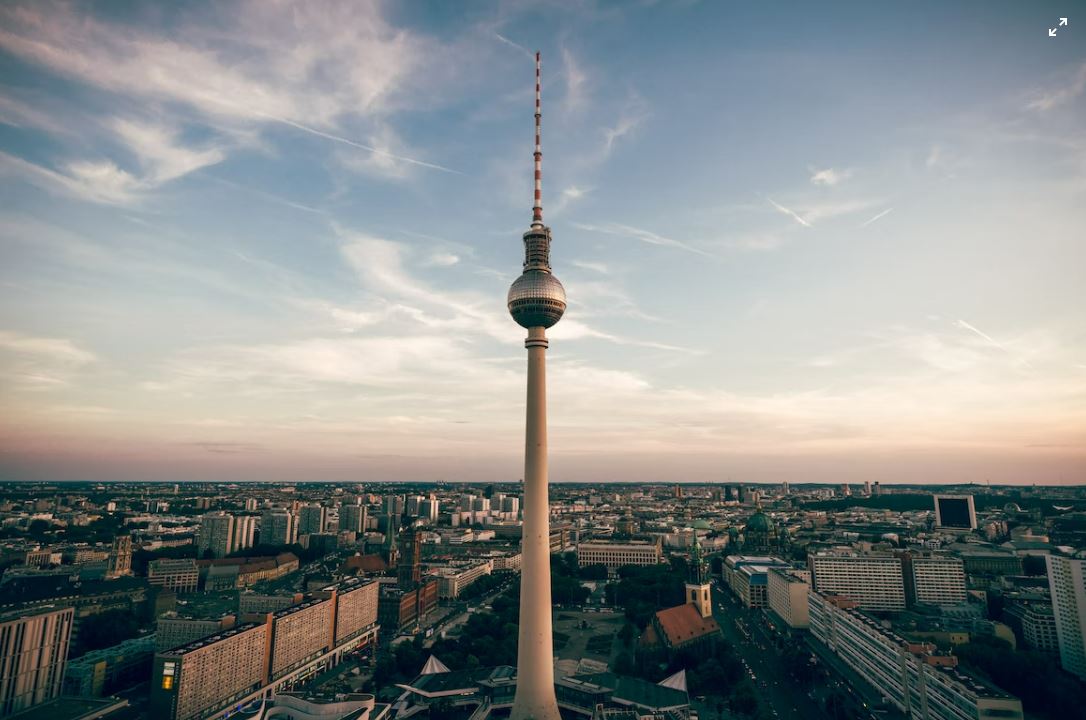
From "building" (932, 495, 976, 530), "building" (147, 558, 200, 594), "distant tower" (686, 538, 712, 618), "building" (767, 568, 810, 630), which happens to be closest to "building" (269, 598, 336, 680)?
"distant tower" (686, 538, 712, 618)

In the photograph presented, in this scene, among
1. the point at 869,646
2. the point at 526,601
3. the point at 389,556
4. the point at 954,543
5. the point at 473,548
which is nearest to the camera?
the point at 526,601

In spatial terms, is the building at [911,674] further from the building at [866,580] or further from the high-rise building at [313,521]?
the high-rise building at [313,521]

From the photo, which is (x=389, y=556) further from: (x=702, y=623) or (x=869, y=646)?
(x=869, y=646)

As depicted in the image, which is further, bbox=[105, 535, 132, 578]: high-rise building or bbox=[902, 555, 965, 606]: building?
bbox=[105, 535, 132, 578]: high-rise building

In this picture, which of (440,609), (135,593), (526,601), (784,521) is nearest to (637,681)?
(526,601)

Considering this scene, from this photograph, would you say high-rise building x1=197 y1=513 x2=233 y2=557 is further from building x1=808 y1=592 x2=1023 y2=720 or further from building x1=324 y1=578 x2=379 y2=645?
building x1=808 y1=592 x2=1023 y2=720

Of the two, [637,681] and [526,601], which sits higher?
[526,601]

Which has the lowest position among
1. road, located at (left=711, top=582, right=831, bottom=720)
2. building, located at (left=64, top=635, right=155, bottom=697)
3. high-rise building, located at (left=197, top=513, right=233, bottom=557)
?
road, located at (left=711, top=582, right=831, bottom=720)
